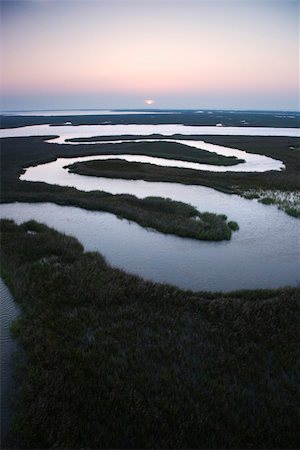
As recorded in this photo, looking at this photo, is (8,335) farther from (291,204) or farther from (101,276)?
(291,204)

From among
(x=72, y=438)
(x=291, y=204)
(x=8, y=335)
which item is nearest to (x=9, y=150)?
(x=291, y=204)

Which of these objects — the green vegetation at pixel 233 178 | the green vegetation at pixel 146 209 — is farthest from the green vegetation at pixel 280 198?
the green vegetation at pixel 146 209

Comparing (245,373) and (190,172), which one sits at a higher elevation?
(190,172)

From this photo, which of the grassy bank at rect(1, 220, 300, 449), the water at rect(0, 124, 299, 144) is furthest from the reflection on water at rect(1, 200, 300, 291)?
the water at rect(0, 124, 299, 144)

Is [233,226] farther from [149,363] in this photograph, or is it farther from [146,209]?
[149,363]

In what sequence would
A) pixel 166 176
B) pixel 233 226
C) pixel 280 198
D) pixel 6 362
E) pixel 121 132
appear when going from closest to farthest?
pixel 6 362 < pixel 233 226 < pixel 280 198 < pixel 166 176 < pixel 121 132

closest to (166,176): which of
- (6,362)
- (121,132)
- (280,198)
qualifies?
(280,198)

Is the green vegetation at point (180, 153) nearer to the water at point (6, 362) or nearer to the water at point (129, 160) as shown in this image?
the water at point (129, 160)
